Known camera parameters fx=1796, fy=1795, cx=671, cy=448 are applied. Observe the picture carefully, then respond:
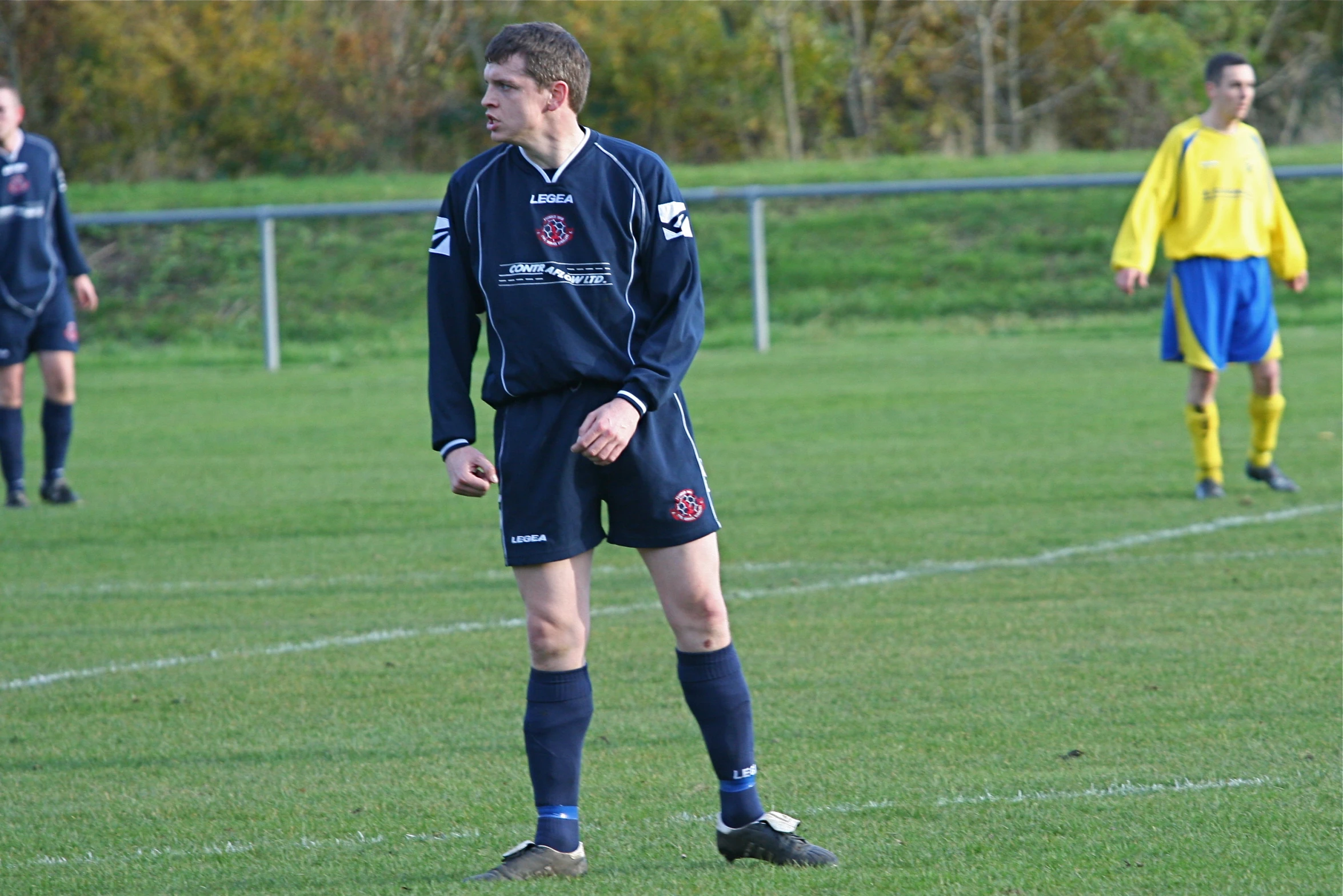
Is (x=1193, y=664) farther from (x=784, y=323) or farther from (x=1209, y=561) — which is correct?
(x=784, y=323)

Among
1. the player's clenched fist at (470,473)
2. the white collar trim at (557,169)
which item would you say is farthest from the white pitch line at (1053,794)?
the white collar trim at (557,169)

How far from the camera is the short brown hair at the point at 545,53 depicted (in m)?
3.79

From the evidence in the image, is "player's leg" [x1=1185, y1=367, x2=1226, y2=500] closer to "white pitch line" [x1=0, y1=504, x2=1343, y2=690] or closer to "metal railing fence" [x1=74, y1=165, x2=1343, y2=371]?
"white pitch line" [x1=0, y1=504, x2=1343, y2=690]

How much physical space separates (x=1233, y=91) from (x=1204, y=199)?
60 centimetres

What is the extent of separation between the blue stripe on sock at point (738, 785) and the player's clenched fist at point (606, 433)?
0.77 metres

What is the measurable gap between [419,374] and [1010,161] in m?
11.8

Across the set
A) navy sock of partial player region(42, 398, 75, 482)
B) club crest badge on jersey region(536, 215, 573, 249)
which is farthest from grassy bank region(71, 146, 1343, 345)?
club crest badge on jersey region(536, 215, 573, 249)

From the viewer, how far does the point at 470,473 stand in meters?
3.87

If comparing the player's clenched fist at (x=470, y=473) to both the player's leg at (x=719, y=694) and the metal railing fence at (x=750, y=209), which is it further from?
the metal railing fence at (x=750, y=209)

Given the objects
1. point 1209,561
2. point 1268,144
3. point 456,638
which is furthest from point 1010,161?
point 456,638

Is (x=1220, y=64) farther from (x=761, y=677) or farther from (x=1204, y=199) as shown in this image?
(x=761, y=677)

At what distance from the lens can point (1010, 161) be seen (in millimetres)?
26234

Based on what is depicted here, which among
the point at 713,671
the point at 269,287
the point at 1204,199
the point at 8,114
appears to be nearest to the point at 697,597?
the point at 713,671

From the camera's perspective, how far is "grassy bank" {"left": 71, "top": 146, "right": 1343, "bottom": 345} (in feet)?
71.9
